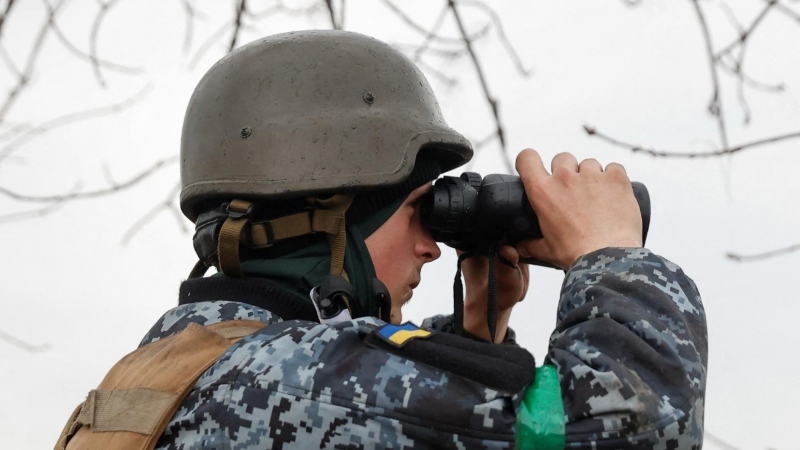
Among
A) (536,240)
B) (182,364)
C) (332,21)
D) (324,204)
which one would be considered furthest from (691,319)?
(332,21)

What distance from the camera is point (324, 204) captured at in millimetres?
2010

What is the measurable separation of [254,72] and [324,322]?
0.67m

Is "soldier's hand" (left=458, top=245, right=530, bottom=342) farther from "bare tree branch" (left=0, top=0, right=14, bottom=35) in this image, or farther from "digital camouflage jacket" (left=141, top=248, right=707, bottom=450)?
"bare tree branch" (left=0, top=0, right=14, bottom=35)

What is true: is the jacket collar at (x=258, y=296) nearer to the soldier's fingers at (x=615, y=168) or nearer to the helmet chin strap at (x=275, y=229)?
the helmet chin strap at (x=275, y=229)

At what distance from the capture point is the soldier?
5.05ft

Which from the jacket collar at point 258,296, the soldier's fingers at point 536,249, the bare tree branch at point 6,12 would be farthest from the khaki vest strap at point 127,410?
the bare tree branch at point 6,12

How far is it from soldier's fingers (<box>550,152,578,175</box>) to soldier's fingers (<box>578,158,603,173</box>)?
0.06 feet

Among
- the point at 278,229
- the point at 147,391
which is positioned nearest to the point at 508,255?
the point at 278,229

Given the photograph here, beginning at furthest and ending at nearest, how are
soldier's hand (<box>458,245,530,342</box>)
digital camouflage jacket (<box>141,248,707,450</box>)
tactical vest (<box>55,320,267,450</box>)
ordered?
soldier's hand (<box>458,245,530,342</box>)
tactical vest (<box>55,320,267,450</box>)
digital camouflage jacket (<box>141,248,707,450</box>)

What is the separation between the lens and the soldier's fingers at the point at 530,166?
2074 millimetres

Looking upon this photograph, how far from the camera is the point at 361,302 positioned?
198cm

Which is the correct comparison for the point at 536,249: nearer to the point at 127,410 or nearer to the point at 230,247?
the point at 230,247

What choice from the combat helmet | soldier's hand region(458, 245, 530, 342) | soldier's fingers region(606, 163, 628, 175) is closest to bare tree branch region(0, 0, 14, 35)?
the combat helmet

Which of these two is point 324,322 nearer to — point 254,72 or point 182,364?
point 182,364
